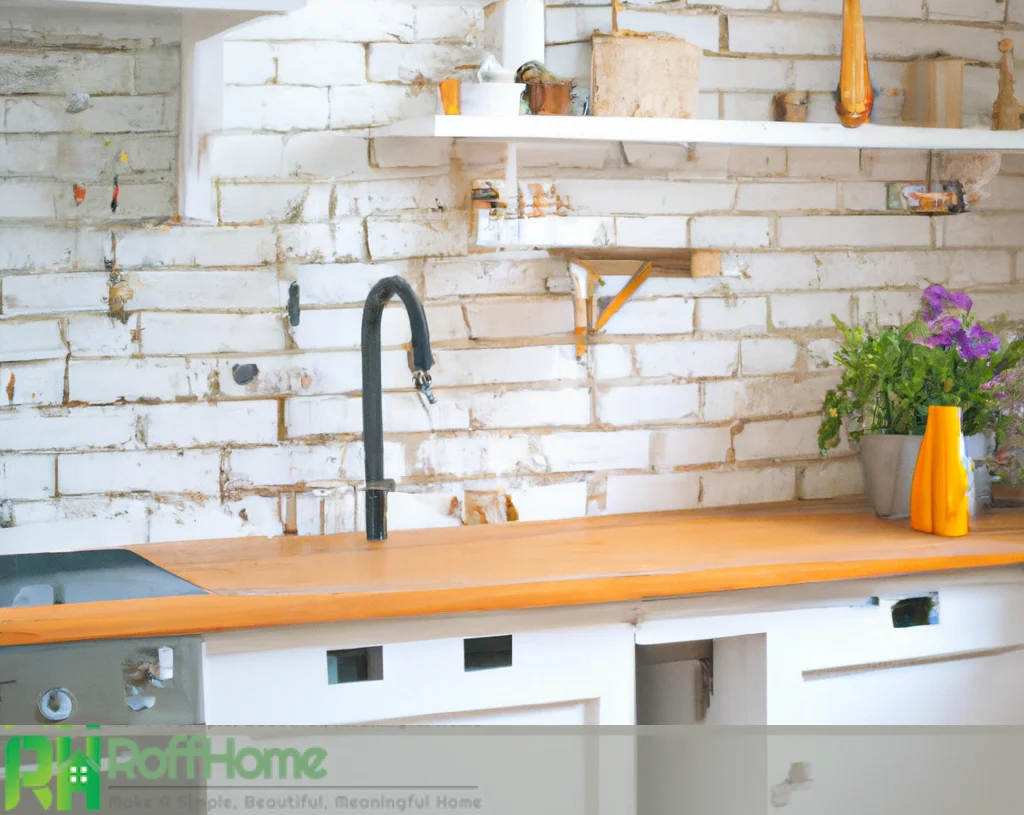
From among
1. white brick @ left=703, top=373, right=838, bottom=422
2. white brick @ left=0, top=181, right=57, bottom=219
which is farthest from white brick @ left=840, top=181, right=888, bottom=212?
white brick @ left=0, top=181, right=57, bottom=219

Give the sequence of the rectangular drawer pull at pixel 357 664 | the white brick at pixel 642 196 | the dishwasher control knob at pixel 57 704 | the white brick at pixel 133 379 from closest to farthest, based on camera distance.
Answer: the dishwasher control knob at pixel 57 704
the rectangular drawer pull at pixel 357 664
the white brick at pixel 133 379
the white brick at pixel 642 196

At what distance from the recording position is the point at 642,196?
7.95 feet

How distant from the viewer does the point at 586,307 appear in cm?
240

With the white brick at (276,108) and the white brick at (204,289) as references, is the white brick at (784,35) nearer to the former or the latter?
the white brick at (276,108)

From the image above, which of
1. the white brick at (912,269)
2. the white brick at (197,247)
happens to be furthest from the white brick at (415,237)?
the white brick at (912,269)

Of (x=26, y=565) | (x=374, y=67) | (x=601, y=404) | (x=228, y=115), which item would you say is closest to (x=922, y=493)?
(x=601, y=404)

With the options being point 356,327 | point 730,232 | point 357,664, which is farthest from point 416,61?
point 357,664

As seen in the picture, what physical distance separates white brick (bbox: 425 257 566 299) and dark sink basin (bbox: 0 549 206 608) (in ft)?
2.65

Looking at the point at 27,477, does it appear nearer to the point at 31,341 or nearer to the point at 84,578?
the point at 31,341

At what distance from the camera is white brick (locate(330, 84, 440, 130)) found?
7.38ft

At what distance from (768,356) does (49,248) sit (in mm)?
1541

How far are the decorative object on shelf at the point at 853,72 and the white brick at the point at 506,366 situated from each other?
0.78 metres

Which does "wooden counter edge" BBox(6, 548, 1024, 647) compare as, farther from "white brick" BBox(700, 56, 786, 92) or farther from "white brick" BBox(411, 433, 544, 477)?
"white brick" BBox(700, 56, 786, 92)

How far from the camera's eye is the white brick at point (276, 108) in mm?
2195
